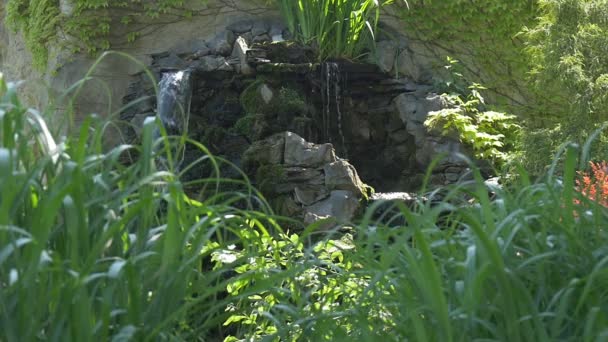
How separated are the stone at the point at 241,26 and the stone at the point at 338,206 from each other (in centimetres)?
299

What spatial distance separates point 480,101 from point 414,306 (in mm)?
6954

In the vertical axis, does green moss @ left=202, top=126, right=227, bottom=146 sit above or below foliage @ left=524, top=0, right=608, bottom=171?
below

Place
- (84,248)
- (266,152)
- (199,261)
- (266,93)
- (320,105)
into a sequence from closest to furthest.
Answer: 1. (84,248)
2. (199,261)
3. (266,152)
4. (266,93)
5. (320,105)

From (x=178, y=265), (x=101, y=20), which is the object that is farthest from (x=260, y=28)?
(x=178, y=265)

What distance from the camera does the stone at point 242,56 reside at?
8148mm

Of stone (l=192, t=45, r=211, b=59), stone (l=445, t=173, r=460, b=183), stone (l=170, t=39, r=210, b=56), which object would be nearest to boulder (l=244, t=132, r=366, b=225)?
stone (l=445, t=173, r=460, b=183)

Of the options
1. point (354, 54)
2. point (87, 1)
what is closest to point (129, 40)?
point (87, 1)

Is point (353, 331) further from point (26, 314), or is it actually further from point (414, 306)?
point (26, 314)

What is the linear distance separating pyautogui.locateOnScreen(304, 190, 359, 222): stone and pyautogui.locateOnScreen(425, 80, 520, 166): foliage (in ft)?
4.34

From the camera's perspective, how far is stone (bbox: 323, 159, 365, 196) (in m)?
6.94

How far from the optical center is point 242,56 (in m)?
8.24

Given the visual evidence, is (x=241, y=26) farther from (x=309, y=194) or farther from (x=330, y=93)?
(x=309, y=194)

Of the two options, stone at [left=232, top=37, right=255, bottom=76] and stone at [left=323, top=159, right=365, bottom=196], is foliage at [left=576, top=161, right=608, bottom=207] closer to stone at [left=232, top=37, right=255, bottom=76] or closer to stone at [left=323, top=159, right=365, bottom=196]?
stone at [left=323, top=159, right=365, bottom=196]

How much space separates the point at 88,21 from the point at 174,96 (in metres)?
1.79
